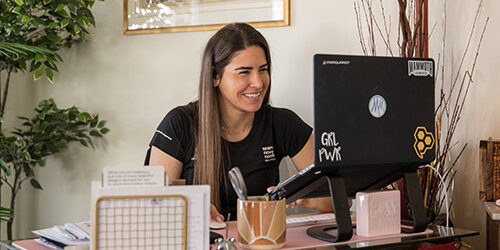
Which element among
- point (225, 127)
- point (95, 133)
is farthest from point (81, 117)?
point (225, 127)

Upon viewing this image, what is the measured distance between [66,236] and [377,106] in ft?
2.73

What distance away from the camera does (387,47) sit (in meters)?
2.41

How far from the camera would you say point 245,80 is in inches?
86.9

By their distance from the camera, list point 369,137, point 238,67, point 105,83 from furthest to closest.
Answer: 1. point 105,83
2. point 238,67
3. point 369,137

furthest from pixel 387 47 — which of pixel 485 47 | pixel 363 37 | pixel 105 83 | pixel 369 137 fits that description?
pixel 105 83

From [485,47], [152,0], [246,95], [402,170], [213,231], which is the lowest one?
[213,231]

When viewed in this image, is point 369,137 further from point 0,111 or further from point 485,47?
point 0,111

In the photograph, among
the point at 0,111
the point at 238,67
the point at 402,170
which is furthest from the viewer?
the point at 0,111

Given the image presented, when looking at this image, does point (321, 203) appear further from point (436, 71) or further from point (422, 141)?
point (436, 71)

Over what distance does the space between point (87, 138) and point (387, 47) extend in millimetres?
1577

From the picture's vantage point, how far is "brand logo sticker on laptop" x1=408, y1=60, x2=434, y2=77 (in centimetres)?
142

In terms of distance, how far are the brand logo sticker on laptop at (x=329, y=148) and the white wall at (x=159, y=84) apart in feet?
4.08

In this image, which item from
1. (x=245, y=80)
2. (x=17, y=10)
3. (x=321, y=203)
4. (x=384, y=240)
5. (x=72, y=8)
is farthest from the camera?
(x=72, y=8)

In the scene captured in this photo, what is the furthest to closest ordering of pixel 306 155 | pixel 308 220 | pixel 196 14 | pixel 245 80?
pixel 196 14 → pixel 306 155 → pixel 245 80 → pixel 308 220
